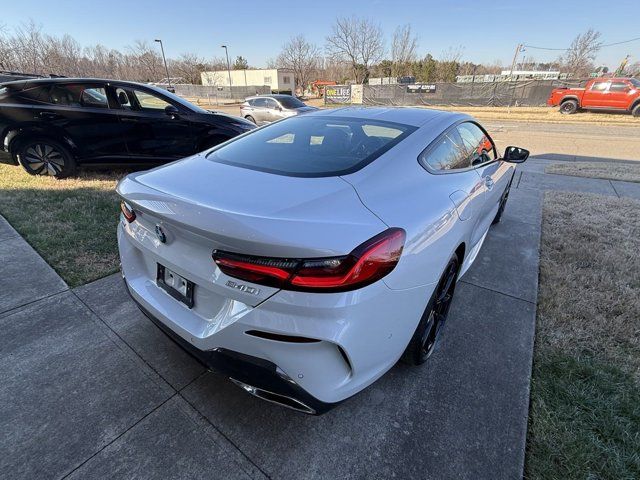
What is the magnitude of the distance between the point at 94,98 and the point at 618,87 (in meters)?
25.5

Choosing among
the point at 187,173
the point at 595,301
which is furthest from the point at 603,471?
the point at 187,173

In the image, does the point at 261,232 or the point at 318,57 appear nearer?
the point at 261,232

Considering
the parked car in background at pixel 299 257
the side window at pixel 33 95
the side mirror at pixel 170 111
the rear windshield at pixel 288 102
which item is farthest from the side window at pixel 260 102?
the parked car in background at pixel 299 257

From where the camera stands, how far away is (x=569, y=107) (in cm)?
2102

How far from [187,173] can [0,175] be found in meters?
6.37

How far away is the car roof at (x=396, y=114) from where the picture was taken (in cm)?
250

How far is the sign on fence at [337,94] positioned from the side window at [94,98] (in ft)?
93.9

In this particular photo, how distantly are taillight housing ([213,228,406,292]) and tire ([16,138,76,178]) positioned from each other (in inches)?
218

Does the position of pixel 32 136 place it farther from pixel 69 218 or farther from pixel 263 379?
pixel 263 379

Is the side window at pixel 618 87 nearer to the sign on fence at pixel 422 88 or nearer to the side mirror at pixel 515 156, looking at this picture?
the sign on fence at pixel 422 88

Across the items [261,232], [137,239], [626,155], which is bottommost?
[626,155]

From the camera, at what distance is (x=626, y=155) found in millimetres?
9812

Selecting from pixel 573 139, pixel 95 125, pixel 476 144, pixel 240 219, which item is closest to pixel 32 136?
pixel 95 125

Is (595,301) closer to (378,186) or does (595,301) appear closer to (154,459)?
(378,186)
